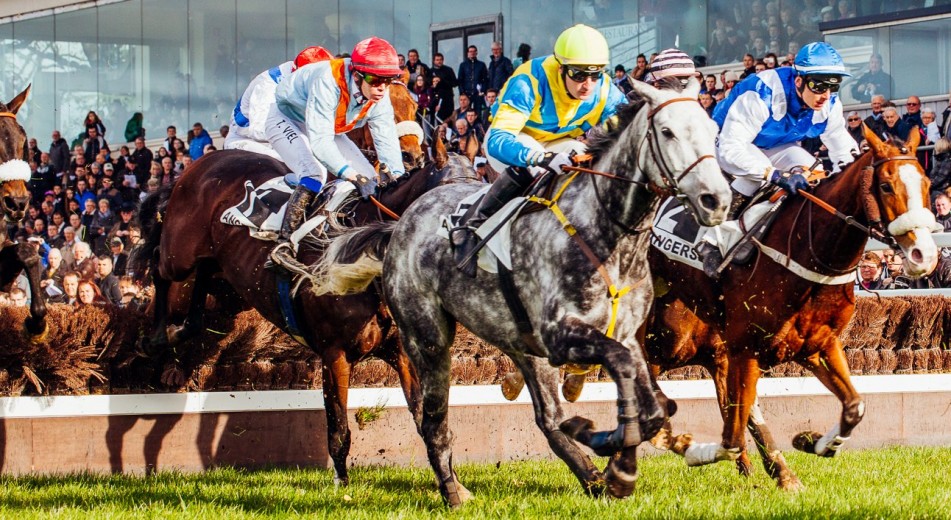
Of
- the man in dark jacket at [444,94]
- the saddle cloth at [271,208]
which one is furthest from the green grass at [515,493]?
the man in dark jacket at [444,94]

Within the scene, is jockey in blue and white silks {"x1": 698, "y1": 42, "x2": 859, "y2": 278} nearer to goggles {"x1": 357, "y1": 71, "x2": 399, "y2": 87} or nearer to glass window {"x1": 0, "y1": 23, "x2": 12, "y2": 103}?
goggles {"x1": 357, "y1": 71, "x2": 399, "y2": 87}

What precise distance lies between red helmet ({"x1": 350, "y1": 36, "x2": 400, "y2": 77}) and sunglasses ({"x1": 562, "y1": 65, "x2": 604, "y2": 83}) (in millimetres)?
1566

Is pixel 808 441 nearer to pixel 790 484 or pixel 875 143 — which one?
pixel 790 484

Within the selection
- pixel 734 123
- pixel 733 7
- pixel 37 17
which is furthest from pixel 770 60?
pixel 37 17

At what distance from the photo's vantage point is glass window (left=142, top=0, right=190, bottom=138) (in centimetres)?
2352

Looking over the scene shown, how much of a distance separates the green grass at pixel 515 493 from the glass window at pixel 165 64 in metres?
16.9

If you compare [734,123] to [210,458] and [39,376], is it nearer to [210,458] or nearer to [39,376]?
[210,458]

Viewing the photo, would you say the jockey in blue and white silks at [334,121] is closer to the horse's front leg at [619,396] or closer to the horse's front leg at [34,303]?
the horse's front leg at [34,303]

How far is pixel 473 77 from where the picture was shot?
1652cm

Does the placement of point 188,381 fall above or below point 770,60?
below

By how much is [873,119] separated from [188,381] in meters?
7.96

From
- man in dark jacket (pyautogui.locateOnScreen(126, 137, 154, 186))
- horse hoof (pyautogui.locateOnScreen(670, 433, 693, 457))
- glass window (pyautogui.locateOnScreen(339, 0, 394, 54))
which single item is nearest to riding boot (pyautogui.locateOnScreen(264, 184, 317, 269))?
horse hoof (pyautogui.locateOnScreen(670, 433, 693, 457))

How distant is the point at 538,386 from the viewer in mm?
6289

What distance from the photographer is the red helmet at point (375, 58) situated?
7.30m
